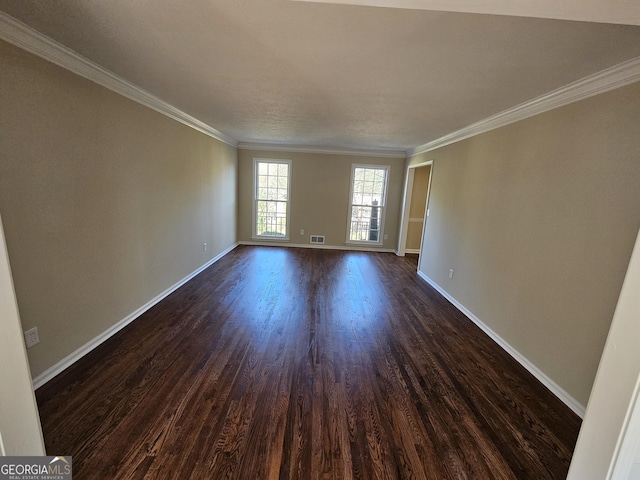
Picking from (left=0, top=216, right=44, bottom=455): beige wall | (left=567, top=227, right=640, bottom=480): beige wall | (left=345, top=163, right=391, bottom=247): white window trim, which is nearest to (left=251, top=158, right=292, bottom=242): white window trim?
(left=345, top=163, right=391, bottom=247): white window trim

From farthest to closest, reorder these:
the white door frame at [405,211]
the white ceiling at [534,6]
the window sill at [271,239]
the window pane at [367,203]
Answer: the window sill at [271,239], the window pane at [367,203], the white door frame at [405,211], the white ceiling at [534,6]

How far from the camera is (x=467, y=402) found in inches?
74.9

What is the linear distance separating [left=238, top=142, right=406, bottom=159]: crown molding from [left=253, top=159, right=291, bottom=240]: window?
0.28m

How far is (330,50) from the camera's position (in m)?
1.71

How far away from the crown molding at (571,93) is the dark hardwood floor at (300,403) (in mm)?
2196

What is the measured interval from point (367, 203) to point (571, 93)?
4.44 metres

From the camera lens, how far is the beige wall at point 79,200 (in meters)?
1.65

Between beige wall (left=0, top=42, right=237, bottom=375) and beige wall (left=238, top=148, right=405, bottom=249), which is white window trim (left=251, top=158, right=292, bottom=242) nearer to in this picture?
beige wall (left=238, top=148, right=405, bottom=249)

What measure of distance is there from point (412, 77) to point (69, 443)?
3.15m

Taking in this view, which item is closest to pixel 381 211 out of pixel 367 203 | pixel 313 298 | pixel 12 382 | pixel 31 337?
pixel 367 203

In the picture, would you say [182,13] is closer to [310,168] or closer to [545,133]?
[545,133]

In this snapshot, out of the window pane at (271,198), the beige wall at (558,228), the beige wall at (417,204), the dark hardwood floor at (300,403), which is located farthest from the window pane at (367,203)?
the dark hardwood floor at (300,403)

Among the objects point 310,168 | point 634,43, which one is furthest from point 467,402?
point 310,168

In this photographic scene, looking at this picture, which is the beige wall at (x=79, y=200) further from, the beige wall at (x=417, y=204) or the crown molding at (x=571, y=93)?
the beige wall at (x=417, y=204)
